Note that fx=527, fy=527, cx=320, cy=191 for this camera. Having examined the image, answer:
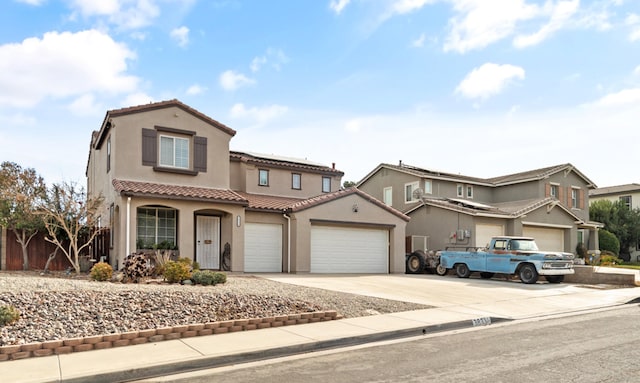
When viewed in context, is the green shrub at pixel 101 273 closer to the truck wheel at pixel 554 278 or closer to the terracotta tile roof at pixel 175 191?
the terracotta tile roof at pixel 175 191

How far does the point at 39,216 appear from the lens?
62.0 feet

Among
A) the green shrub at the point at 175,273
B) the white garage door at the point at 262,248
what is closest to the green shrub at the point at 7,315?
the green shrub at the point at 175,273

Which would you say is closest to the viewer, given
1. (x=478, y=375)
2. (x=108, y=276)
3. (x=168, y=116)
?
(x=478, y=375)

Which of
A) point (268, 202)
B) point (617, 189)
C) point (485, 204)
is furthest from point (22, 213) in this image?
point (617, 189)

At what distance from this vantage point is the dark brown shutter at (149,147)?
21047mm

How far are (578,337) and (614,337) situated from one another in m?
0.62

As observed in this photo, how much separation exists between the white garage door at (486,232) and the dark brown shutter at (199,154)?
1506 centimetres

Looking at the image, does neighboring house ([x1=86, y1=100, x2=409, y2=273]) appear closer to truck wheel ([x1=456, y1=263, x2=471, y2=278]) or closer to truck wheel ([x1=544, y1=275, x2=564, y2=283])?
truck wheel ([x1=456, y1=263, x2=471, y2=278])

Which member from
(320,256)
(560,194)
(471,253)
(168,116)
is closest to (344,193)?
(320,256)

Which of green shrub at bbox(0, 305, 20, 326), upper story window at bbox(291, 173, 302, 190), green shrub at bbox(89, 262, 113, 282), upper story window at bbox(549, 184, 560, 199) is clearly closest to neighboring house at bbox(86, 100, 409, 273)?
upper story window at bbox(291, 173, 302, 190)

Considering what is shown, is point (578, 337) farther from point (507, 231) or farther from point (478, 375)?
point (507, 231)

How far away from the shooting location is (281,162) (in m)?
27.8

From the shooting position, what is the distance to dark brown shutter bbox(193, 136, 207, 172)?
2219 centimetres

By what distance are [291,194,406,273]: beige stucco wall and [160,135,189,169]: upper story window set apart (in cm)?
527
